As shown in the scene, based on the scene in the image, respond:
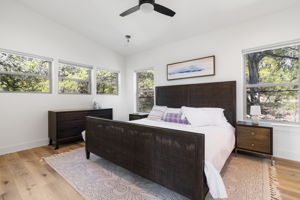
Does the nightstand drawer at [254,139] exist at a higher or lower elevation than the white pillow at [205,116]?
lower

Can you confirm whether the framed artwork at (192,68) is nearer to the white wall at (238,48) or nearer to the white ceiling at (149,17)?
the white wall at (238,48)

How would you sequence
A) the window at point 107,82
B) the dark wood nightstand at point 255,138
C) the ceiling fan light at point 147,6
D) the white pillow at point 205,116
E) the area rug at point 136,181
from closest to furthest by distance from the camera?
the area rug at point 136,181 < the ceiling fan light at point 147,6 < the dark wood nightstand at point 255,138 < the white pillow at point 205,116 < the window at point 107,82

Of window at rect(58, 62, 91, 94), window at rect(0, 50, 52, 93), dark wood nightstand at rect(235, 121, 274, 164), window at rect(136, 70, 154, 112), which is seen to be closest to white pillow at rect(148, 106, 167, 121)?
window at rect(136, 70, 154, 112)

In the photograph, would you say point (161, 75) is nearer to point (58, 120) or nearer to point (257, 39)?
point (257, 39)

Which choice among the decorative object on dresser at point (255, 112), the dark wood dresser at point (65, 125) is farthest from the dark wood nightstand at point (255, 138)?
the dark wood dresser at point (65, 125)

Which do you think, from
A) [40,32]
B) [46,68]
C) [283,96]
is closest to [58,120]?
[46,68]

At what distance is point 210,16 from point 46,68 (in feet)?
13.0

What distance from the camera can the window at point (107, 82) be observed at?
4754 millimetres

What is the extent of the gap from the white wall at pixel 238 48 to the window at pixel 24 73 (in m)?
2.96

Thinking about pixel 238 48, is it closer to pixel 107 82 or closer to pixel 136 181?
pixel 136 181

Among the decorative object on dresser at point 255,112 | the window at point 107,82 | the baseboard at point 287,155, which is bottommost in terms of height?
the baseboard at point 287,155

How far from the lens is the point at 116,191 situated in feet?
5.97

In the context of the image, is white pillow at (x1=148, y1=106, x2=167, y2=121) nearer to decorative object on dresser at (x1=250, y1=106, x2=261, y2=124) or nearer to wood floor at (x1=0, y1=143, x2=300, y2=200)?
decorative object on dresser at (x1=250, y1=106, x2=261, y2=124)

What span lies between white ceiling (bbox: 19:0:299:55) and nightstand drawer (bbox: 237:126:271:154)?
7.08 feet
